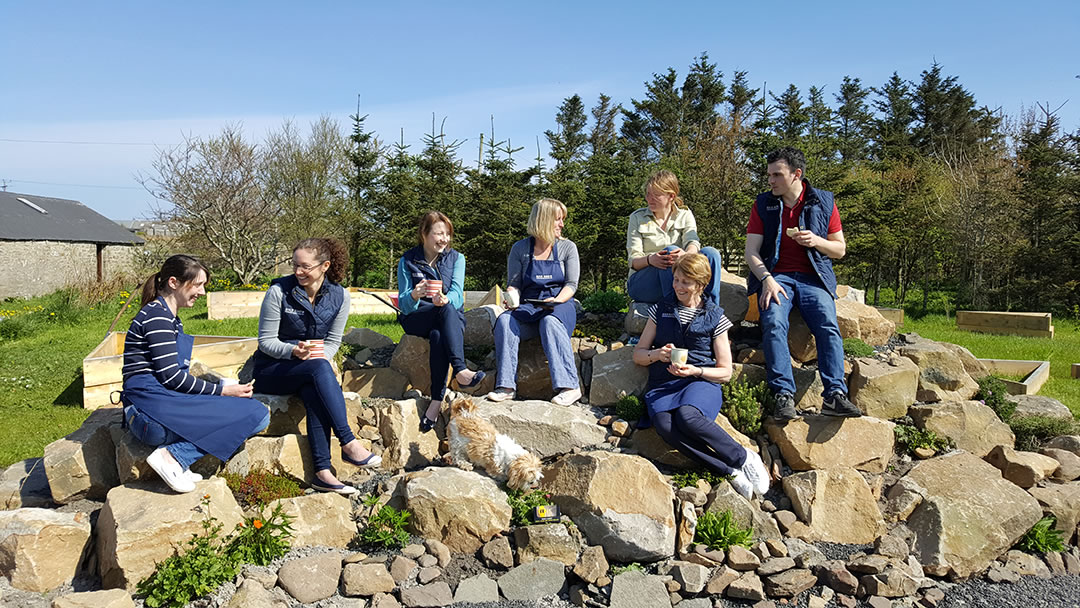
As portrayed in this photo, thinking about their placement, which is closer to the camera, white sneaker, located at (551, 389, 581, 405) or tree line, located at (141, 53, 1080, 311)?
white sneaker, located at (551, 389, 581, 405)

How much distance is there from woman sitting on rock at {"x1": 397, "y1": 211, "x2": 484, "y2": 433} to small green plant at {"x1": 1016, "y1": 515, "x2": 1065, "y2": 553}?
3.56 metres

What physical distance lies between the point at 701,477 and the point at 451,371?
212cm

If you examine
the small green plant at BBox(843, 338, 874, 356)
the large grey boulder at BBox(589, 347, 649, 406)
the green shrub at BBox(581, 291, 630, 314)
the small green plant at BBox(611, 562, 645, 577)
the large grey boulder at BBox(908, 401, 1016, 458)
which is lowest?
the small green plant at BBox(611, 562, 645, 577)

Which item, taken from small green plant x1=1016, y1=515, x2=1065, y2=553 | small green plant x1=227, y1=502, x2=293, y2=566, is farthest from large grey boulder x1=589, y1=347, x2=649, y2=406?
small green plant x1=1016, y1=515, x2=1065, y2=553

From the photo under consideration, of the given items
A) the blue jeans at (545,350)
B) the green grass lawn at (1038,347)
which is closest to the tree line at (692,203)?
the green grass lawn at (1038,347)

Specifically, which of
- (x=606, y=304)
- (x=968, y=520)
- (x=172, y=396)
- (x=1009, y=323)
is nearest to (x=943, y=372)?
(x=968, y=520)

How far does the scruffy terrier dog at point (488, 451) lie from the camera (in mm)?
4078

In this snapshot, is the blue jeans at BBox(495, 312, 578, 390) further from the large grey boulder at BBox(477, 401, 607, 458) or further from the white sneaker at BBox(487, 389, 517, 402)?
the large grey boulder at BBox(477, 401, 607, 458)

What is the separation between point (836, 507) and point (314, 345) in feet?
11.0

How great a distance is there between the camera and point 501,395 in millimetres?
4680

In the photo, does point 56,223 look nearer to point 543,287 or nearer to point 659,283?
point 543,287

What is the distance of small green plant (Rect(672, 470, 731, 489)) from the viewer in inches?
160

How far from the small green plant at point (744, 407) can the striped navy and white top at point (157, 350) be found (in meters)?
3.34

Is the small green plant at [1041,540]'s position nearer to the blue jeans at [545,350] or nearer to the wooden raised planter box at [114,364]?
the blue jeans at [545,350]
